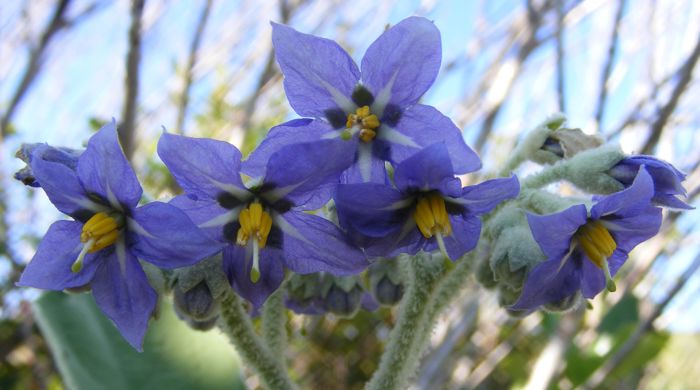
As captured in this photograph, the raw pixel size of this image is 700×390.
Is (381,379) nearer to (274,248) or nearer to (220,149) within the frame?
(274,248)

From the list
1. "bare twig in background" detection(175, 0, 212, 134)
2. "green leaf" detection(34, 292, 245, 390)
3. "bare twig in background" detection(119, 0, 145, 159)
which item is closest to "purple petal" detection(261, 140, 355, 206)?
"green leaf" detection(34, 292, 245, 390)

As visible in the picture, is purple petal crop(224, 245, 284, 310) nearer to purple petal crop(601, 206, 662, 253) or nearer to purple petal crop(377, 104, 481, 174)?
purple petal crop(377, 104, 481, 174)

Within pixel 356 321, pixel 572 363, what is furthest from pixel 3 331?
pixel 572 363

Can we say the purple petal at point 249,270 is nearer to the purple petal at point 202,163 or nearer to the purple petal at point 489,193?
the purple petal at point 202,163

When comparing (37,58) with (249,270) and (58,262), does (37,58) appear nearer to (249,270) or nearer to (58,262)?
(58,262)

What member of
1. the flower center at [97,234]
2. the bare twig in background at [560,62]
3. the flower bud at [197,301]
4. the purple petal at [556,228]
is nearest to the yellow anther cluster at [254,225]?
the flower bud at [197,301]

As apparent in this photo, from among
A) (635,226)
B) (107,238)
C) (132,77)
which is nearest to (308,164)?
(107,238)
